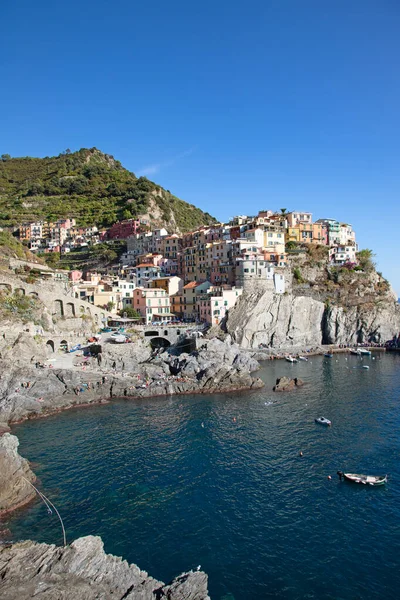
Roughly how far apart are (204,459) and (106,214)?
10306cm

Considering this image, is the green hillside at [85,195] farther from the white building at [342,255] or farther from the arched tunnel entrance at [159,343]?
the arched tunnel entrance at [159,343]

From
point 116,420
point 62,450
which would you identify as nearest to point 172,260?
point 116,420

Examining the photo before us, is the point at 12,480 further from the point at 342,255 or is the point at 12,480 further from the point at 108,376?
the point at 342,255

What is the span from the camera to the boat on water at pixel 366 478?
90.0ft

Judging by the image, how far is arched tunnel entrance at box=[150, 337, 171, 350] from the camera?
66.5m

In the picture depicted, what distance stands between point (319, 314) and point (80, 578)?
227 ft

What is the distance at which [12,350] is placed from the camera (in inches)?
1916

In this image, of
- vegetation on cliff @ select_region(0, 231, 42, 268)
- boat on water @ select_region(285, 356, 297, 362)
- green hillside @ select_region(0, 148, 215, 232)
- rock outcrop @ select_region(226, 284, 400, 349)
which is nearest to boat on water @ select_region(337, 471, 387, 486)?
boat on water @ select_region(285, 356, 297, 362)

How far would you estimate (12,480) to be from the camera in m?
26.3

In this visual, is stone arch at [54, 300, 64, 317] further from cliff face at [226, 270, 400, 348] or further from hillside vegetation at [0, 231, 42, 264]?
cliff face at [226, 270, 400, 348]

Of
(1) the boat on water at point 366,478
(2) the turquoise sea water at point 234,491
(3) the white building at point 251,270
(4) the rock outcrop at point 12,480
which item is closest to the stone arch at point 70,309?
(2) the turquoise sea water at point 234,491

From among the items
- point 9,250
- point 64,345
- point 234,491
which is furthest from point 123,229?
point 234,491

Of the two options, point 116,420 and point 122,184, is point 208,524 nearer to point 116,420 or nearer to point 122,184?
point 116,420

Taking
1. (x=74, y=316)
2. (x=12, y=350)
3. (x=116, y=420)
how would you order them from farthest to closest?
(x=74, y=316), (x=12, y=350), (x=116, y=420)
